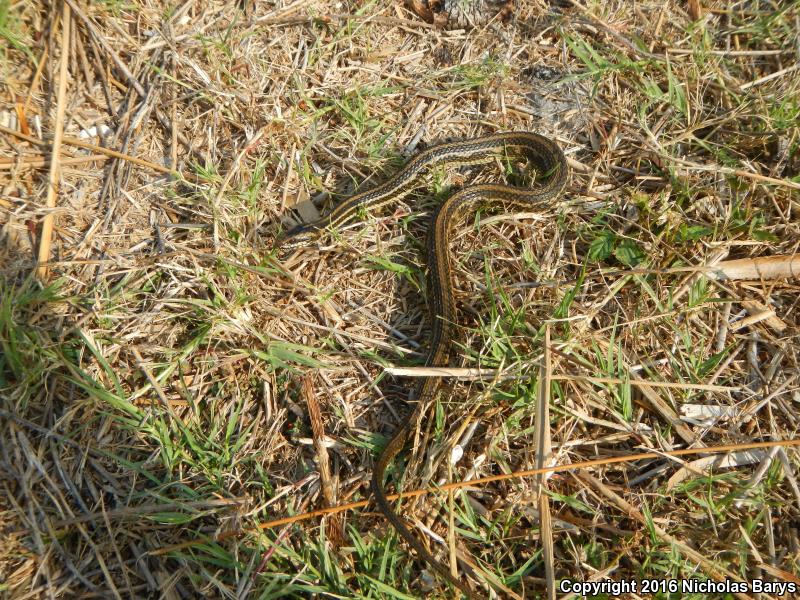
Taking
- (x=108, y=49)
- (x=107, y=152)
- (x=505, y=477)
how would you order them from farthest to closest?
(x=108, y=49), (x=107, y=152), (x=505, y=477)

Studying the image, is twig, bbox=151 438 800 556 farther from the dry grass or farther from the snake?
the snake

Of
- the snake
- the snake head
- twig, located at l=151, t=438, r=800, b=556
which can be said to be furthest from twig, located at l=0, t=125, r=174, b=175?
twig, located at l=151, t=438, r=800, b=556

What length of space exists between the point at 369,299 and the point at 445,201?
3.04ft

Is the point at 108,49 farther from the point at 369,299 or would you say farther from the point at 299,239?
the point at 369,299

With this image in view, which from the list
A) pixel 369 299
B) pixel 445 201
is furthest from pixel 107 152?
pixel 445 201

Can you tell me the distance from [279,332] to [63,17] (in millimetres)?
2908

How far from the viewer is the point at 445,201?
3943 mm

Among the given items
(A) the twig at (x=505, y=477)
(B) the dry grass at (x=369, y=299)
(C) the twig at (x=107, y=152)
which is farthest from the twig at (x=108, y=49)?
(A) the twig at (x=505, y=477)

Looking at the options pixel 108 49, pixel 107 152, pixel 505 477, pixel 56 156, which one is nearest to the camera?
pixel 505 477

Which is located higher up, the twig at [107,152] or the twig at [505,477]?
the twig at [107,152]

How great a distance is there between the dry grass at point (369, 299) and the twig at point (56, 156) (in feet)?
0.20

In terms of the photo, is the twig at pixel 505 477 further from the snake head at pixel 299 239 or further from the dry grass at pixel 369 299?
the snake head at pixel 299 239

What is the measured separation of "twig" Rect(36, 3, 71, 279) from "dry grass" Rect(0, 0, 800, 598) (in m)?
0.06

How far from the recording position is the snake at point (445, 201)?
11.4 ft
